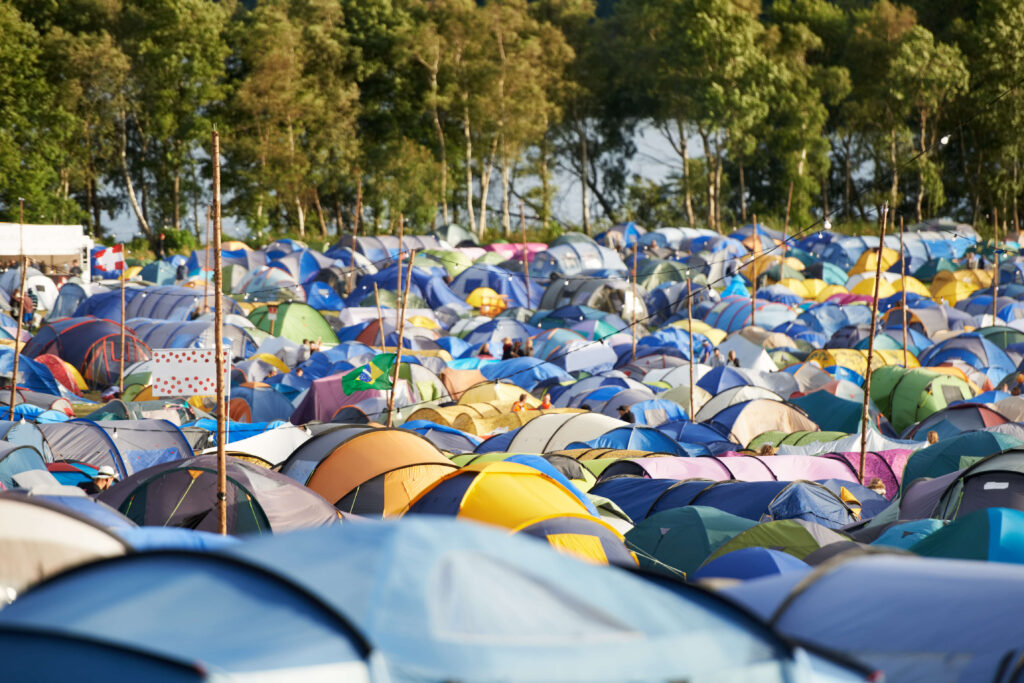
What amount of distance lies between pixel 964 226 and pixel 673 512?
3996 centimetres

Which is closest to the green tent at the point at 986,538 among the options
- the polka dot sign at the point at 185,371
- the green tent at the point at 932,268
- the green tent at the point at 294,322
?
the polka dot sign at the point at 185,371

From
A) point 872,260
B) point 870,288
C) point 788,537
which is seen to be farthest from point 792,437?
point 872,260

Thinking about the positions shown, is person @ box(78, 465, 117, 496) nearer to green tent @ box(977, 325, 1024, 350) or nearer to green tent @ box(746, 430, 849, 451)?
green tent @ box(746, 430, 849, 451)

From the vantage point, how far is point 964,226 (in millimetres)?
46625

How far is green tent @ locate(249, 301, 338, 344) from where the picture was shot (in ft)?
96.1

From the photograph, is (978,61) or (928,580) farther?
(978,61)

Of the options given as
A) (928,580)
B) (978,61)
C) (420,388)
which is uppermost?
(978,61)

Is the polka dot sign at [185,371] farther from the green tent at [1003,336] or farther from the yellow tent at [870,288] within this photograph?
the yellow tent at [870,288]

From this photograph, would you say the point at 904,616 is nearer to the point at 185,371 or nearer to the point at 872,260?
the point at 185,371

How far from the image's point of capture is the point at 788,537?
32.6 feet

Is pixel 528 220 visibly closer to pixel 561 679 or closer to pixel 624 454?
pixel 624 454

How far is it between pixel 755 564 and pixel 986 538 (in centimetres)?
174

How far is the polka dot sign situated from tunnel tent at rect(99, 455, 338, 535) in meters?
2.17

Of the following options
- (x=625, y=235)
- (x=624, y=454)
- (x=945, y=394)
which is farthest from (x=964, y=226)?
(x=624, y=454)
